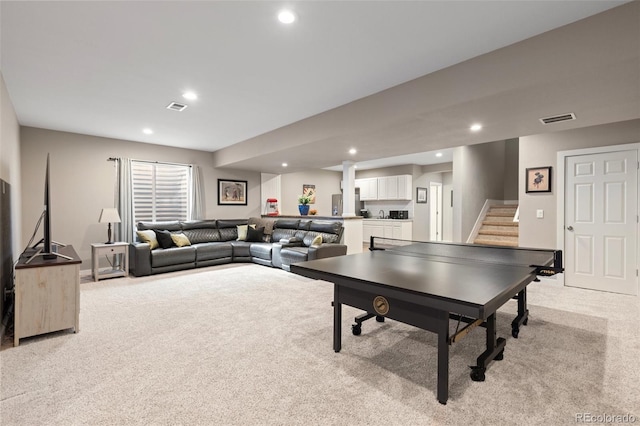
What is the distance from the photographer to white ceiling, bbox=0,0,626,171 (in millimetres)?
2107

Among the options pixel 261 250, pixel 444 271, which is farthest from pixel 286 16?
pixel 261 250

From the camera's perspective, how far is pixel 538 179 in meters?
4.77

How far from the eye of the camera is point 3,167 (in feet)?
10.1

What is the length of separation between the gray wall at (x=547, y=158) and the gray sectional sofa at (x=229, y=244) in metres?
3.01

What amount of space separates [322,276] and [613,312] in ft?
→ 11.5

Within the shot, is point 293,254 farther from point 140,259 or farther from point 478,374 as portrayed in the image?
point 478,374

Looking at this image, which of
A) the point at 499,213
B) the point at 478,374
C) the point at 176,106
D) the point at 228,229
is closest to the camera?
the point at 478,374

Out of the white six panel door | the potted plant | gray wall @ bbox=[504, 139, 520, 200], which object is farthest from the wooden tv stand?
gray wall @ bbox=[504, 139, 520, 200]

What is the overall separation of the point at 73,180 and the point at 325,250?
4.60 metres

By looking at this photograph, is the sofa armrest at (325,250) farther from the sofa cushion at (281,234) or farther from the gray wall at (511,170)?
the gray wall at (511,170)

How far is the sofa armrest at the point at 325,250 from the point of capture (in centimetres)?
524

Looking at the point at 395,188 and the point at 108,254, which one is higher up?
the point at 395,188

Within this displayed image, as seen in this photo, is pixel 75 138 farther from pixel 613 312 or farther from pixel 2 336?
pixel 613 312

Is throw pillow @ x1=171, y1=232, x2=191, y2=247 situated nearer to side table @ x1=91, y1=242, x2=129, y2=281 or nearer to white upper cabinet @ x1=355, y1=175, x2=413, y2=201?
side table @ x1=91, y1=242, x2=129, y2=281
